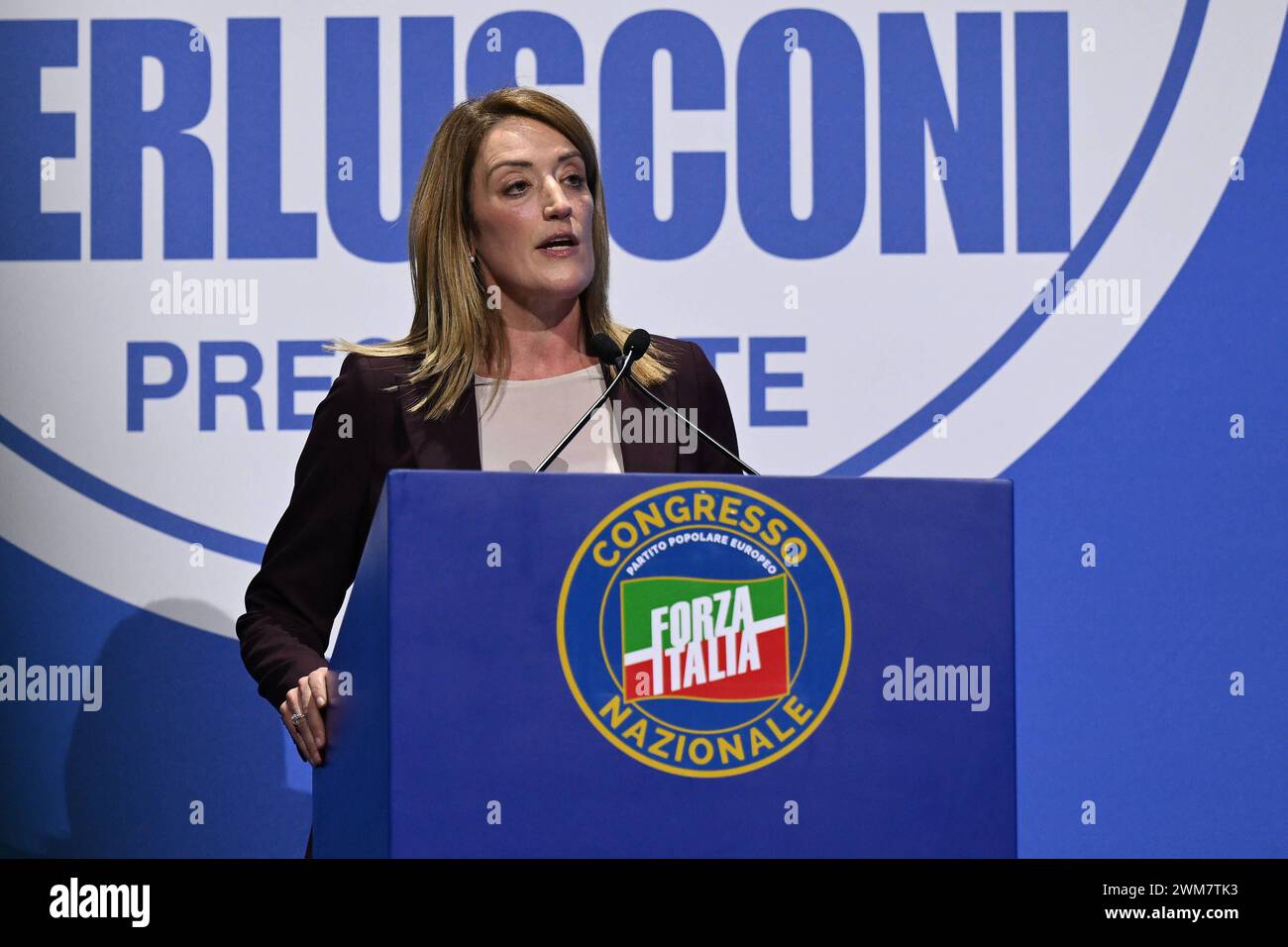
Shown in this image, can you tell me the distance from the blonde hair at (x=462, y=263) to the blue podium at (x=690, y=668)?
849 mm

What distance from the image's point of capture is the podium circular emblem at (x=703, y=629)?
1.60 m

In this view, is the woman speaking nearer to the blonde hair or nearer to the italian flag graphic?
the blonde hair

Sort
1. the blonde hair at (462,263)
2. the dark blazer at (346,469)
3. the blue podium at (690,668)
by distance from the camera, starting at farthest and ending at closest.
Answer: the blonde hair at (462,263) → the dark blazer at (346,469) → the blue podium at (690,668)

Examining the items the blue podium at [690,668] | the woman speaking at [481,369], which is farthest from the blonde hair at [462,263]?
the blue podium at [690,668]

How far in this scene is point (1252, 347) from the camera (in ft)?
11.0

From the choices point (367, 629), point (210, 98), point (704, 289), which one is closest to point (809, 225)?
point (704, 289)

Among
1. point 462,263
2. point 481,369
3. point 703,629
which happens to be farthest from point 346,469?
point 703,629

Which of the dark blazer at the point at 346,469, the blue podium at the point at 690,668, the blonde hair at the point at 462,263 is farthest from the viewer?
the blonde hair at the point at 462,263

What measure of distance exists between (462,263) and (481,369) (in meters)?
0.20

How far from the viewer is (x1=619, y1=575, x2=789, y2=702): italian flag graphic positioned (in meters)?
1.60

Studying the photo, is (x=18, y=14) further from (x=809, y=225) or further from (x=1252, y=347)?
(x=1252, y=347)

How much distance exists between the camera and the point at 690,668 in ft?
5.29

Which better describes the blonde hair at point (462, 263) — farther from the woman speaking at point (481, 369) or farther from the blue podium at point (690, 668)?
the blue podium at point (690, 668)

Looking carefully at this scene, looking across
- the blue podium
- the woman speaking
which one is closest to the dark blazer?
the woman speaking
